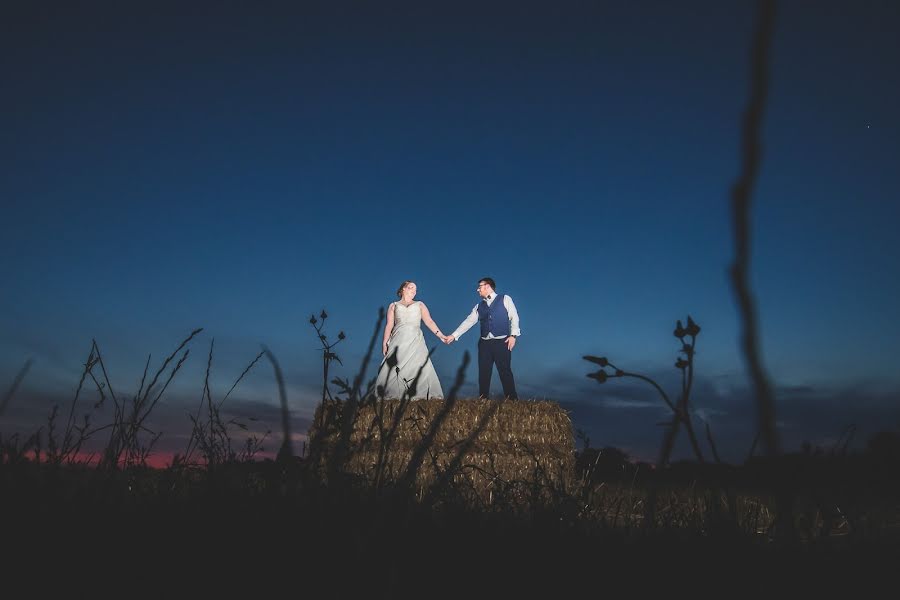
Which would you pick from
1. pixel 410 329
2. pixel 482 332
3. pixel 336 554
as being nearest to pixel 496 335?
pixel 482 332

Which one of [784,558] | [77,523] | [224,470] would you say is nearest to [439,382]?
[224,470]

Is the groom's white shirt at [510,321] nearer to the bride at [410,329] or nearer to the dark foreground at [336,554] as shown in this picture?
the bride at [410,329]

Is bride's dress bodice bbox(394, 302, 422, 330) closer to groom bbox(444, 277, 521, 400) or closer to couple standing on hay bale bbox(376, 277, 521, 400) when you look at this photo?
couple standing on hay bale bbox(376, 277, 521, 400)

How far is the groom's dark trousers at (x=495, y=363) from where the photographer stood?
1245 centimetres

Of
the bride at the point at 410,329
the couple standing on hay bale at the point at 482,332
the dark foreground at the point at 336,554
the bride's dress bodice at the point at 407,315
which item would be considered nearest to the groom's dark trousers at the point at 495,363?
the couple standing on hay bale at the point at 482,332

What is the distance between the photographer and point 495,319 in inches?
502

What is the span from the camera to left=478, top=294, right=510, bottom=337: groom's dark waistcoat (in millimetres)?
12742

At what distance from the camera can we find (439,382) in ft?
41.9

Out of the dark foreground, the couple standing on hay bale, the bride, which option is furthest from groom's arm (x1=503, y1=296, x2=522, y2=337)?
the dark foreground

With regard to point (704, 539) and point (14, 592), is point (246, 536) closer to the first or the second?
point (14, 592)

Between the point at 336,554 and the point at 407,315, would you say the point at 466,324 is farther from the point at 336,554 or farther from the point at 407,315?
the point at 336,554

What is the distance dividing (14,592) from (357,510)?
90cm

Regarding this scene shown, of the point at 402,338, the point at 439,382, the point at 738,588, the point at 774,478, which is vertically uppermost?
the point at 402,338

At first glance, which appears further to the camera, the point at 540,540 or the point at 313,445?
the point at 540,540
